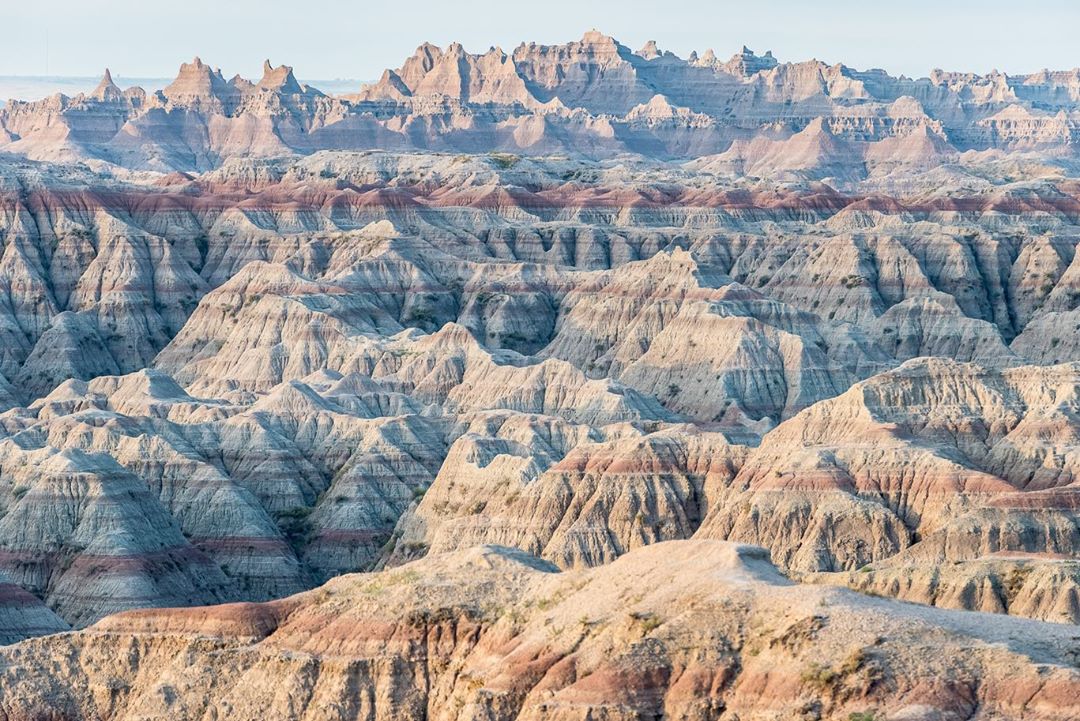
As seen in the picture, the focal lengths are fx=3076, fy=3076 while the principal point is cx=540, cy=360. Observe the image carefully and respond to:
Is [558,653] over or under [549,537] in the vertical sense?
over

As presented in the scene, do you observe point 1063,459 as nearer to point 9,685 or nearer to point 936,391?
point 936,391

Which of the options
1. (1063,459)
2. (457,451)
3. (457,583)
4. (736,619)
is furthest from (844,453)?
(736,619)

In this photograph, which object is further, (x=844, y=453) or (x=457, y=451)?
(x=457, y=451)

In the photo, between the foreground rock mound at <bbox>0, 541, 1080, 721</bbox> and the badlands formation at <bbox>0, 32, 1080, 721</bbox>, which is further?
the badlands formation at <bbox>0, 32, 1080, 721</bbox>

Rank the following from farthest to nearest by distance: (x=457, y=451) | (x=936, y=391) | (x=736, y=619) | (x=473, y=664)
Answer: (x=457, y=451), (x=936, y=391), (x=473, y=664), (x=736, y=619)

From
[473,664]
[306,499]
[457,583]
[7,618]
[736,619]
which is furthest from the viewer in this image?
[306,499]

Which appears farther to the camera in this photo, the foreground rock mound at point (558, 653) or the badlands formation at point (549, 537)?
the badlands formation at point (549, 537)

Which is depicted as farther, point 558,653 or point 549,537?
point 549,537

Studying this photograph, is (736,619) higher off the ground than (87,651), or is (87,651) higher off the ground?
(736,619)
